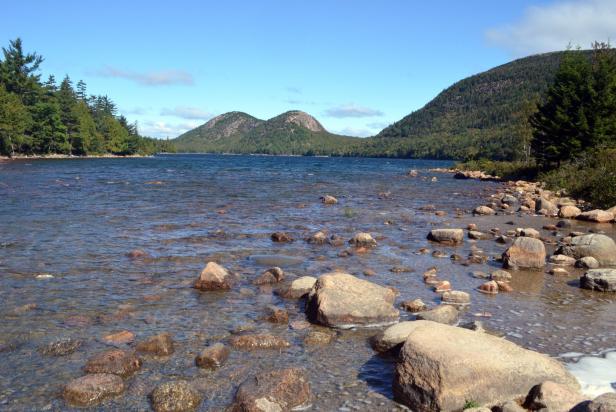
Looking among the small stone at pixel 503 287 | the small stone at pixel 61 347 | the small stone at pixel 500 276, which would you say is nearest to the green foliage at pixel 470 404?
the small stone at pixel 61 347

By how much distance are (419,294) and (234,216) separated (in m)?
14.9

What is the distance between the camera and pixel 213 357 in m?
7.51

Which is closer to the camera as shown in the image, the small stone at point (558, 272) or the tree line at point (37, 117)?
the small stone at point (558, 272)

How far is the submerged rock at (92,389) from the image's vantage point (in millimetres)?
6273

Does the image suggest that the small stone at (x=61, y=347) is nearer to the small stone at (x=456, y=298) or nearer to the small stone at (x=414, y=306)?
the small stone at (x=414, y=306)

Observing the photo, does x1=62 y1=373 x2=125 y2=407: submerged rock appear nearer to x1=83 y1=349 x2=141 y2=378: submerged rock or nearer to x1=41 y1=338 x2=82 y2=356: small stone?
x1=83 y1=349 x2=141 y2=378: submerged rock

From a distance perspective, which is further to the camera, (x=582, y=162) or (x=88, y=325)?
(x=582, y=162)

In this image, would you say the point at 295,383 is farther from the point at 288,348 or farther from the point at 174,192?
the point at 174,192

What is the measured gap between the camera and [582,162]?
132 ft

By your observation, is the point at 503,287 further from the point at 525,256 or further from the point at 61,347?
the point at 61,347

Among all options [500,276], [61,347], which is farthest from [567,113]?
[61,347]

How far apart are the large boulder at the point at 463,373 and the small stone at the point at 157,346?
3.87 meters

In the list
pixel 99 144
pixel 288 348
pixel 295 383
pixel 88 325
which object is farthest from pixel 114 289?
pixel 99 144

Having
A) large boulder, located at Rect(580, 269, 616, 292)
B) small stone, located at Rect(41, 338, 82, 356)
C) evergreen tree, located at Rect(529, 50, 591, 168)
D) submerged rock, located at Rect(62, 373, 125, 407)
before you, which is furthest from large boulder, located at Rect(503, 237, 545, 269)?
evergreen tree, located at Rect(529, 50, 591, 168)
